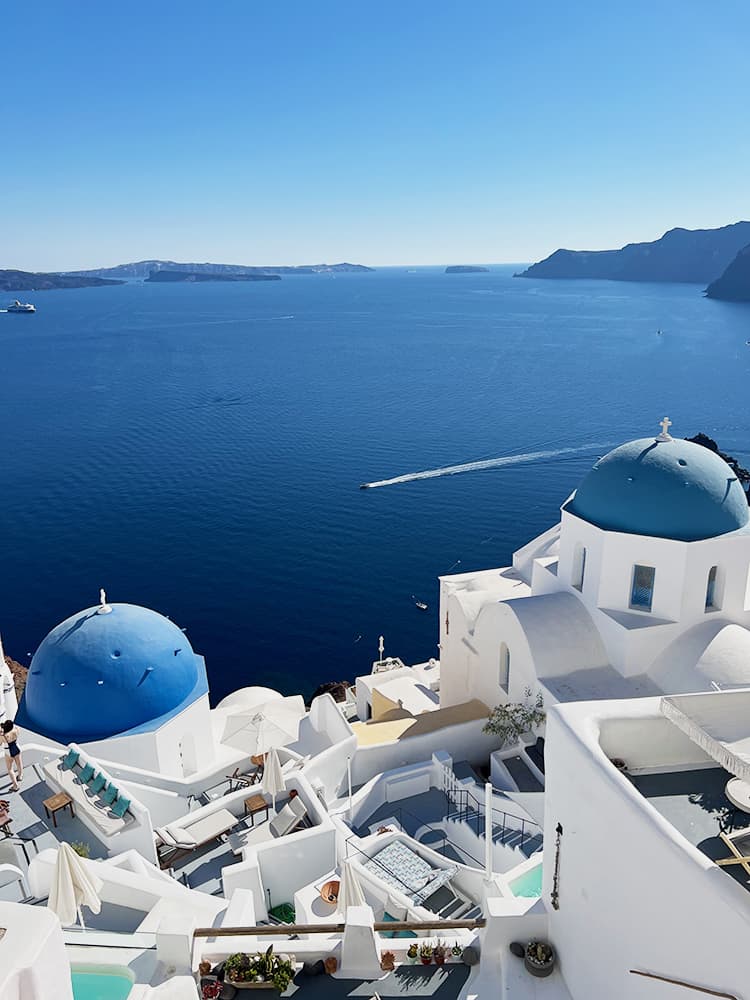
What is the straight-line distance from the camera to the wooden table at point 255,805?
1720cm

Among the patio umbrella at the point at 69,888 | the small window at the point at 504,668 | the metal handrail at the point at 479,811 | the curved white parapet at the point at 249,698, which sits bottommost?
the curved white parapet at the point at 249,698

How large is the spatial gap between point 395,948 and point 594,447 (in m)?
62.9

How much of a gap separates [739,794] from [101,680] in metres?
16.9

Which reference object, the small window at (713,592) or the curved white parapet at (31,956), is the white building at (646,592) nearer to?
the small window at (713,592)

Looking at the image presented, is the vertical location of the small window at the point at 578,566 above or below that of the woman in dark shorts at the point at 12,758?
above

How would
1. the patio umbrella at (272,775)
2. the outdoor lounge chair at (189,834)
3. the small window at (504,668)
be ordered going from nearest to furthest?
the outdoor lounge chair at (189,834), the patio umbrella at (272,775), the small window at (504,668)

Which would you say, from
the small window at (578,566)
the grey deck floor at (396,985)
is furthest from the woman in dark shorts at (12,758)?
the small window at (578,566)

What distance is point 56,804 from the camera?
15.4 m

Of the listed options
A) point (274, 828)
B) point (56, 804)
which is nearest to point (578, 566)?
point (274, 828)

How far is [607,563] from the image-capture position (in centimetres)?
2008

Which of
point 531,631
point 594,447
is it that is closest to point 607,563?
point 531,631

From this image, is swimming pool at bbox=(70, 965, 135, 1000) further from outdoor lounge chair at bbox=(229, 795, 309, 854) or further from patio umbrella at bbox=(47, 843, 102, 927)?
outdoor lounge chair at bbox=(229, 795, 309, 854)

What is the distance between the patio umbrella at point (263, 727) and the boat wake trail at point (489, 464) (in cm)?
3293

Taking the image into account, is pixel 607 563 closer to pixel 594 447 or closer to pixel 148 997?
pixel 148 997
